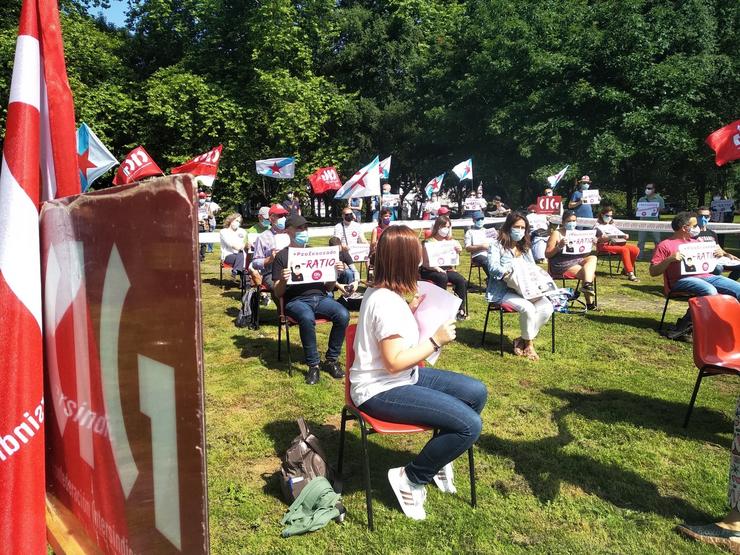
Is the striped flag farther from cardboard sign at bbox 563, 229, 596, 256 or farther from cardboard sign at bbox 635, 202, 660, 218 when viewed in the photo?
cardboard sign at bbox 635, 202, 660, 218

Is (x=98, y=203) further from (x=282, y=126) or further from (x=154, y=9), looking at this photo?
(x=154, y=9)

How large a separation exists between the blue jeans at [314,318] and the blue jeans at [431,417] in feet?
7.75

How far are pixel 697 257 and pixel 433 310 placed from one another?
210 inches

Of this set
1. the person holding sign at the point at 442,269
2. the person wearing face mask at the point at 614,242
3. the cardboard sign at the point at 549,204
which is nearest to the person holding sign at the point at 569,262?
the person holding sign at the point at 442,269

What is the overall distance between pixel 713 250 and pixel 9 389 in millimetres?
7718

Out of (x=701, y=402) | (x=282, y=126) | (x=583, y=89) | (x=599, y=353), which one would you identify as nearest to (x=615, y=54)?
(x=583, y=89)

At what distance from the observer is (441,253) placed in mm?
8320

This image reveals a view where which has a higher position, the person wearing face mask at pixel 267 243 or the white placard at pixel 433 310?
the person wearing face mask at pixel 267 243

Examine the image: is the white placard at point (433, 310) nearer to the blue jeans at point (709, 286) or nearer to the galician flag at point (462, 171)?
the blue jeans at point (709, 286)

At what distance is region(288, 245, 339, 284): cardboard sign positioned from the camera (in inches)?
225

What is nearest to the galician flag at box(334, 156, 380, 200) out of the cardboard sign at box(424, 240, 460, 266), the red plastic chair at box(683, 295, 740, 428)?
the cardboard sign at box(424, 240, 460, 266)

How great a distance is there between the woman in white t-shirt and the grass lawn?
33cm

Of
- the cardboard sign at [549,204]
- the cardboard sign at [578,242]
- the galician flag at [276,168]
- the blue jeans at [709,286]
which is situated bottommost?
the blue jeans at [709,286]

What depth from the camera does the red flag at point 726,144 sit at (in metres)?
5.02
